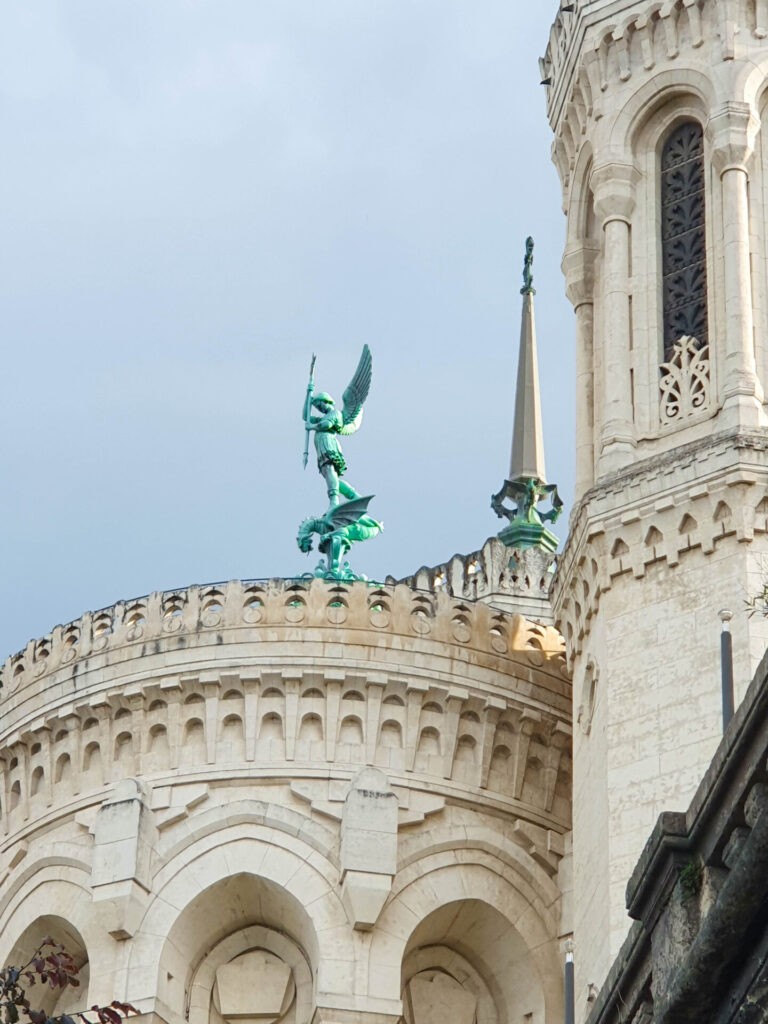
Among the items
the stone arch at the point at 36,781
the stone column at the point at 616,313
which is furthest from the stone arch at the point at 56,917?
the stone column at the point at 616,313

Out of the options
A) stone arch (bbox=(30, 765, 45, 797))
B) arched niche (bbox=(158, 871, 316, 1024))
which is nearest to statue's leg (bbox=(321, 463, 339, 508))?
stone arch (bbox=(30, 765, 45, 797))

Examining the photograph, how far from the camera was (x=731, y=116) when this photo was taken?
29.0m

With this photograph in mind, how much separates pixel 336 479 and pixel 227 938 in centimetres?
698

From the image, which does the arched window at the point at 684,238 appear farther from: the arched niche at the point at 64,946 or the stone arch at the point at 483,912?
the arched niche at the point at 64,946

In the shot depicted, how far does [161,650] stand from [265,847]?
8.71ft

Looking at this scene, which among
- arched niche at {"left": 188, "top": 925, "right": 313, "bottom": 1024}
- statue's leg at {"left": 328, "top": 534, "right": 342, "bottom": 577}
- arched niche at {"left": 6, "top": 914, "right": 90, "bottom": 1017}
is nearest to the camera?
arched niche at {"left": 188, "top": 925, "right": 313, "bottom": 1024}

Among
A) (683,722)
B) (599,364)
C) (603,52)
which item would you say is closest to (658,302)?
(599,364)

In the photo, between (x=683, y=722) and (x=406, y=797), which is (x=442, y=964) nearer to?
(x=406, y=797)

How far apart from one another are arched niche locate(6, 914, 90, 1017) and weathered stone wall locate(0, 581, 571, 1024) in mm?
42

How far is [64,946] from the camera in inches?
1184

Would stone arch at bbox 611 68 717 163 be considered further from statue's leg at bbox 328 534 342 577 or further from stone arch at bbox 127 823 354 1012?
stone arch at bbox 127 823 354 1012

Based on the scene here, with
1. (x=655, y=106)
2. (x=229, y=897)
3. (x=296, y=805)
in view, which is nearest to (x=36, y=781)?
(x=229, y=897)

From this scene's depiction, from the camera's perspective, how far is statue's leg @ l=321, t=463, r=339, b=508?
113ft

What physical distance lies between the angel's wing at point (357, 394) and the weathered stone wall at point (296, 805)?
5.17 m
